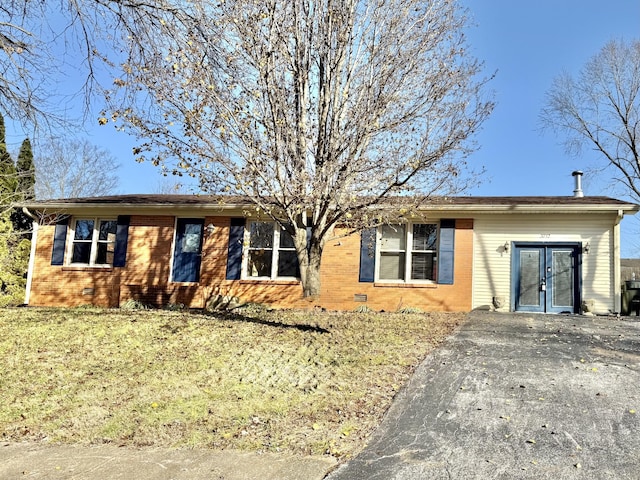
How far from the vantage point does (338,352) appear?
6.61 meters

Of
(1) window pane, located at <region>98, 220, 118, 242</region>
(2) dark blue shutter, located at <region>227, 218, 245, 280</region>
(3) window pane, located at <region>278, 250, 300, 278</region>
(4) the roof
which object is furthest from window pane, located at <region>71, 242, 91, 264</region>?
(3) window pane, located at <region>278, 250, 300, 278</region>

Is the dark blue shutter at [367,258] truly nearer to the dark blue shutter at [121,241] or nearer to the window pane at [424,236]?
the window pane at [424,236]

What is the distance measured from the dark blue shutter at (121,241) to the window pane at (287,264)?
462 centimetres

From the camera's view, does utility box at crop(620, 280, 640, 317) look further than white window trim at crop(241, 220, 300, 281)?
No

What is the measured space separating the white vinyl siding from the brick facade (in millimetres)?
364

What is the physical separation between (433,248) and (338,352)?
21.4 feet

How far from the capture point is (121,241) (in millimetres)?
13531

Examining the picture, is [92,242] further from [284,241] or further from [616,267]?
[616,267]

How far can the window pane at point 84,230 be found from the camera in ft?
46.0

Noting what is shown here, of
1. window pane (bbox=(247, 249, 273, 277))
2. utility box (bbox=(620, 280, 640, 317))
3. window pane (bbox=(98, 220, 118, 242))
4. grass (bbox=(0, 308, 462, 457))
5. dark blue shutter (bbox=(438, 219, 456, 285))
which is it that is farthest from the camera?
window pane (bbox=(98, 220, 118, 242))

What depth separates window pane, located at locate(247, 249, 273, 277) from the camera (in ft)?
43.0

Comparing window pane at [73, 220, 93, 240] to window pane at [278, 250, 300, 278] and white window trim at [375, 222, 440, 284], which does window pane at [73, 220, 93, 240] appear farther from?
white window trim at [375, 222, 440, 284]

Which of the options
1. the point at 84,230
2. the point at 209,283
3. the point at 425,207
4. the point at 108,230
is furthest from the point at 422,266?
the point at 84,230

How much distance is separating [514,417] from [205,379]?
351 cm
